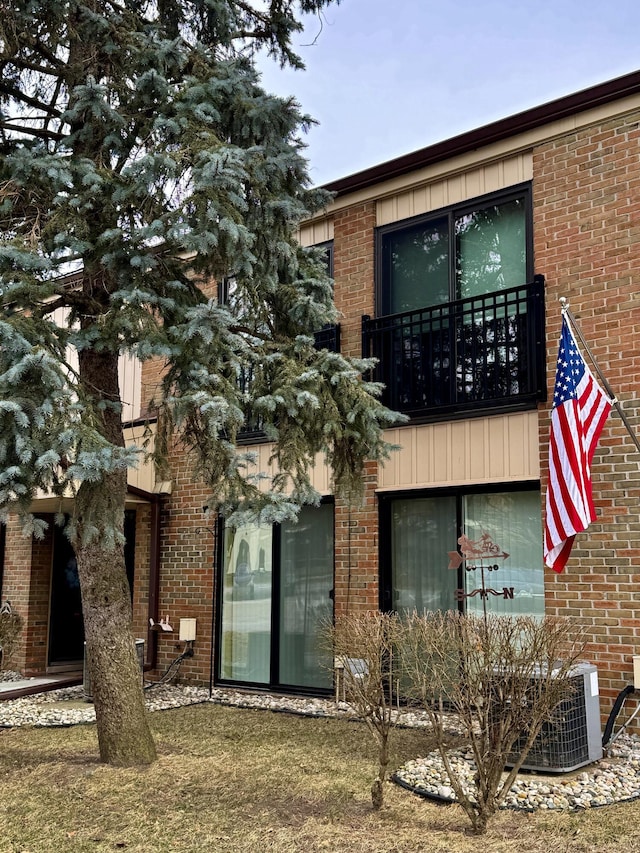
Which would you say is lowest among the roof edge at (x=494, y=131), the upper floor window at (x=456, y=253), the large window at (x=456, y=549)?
the large window at (x=456, y=549)

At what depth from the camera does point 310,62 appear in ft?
27.3

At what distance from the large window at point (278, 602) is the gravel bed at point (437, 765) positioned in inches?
13.5

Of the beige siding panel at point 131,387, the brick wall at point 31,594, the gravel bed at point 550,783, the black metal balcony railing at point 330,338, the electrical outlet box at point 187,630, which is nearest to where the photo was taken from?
the gravel bed at point 550,783

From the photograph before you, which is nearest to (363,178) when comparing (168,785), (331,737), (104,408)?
(104,408)

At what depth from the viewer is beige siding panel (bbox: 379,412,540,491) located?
8070 mm

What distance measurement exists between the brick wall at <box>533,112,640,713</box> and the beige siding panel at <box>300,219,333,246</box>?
2669mm

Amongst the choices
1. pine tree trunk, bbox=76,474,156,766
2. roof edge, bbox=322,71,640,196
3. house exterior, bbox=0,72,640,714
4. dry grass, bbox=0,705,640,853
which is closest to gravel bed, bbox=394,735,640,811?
dry grass, bbox=0,705,640,853

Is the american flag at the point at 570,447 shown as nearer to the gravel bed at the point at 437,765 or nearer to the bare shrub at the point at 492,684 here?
the gravel bed at the point at 437,765

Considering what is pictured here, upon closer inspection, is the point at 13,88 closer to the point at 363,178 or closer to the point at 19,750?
the point at 363,178

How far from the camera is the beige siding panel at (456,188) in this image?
857cm

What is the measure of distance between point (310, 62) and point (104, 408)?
4.18 meters

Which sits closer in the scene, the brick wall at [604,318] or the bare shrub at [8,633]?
the brick wall at [604,318]

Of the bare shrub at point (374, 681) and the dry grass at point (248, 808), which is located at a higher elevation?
the bare shrub at point (374, 681)

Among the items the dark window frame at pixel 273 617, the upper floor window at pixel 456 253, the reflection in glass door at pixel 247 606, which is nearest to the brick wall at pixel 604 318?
the upper floor window at pixel 456 253
